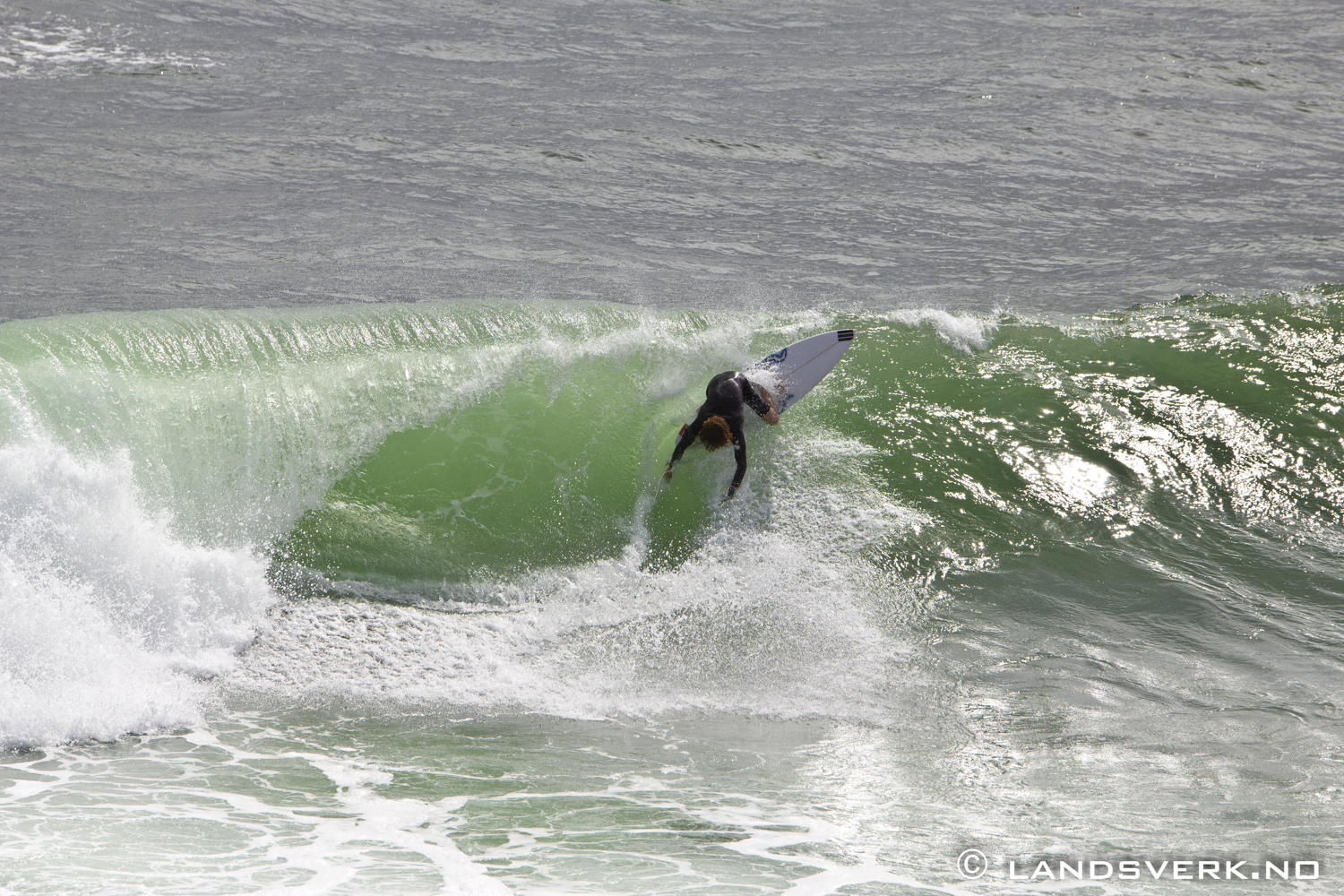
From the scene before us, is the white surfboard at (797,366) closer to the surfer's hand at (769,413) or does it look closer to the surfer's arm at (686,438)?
the surfer's hand at (769,413)

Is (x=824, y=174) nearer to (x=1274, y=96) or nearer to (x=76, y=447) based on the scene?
(x=1274, y=96)

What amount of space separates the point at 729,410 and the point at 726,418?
82 millimetres

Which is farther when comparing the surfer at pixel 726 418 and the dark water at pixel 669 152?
the dark water at pixel 669 152

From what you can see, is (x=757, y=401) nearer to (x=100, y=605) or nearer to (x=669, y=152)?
(x=100, y=605)

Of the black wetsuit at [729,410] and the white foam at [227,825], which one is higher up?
the black wetsuit at [729,410]

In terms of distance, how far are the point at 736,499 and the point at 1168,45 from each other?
14.5m

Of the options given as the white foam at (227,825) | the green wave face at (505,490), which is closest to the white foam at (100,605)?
the white foam at (227,825)

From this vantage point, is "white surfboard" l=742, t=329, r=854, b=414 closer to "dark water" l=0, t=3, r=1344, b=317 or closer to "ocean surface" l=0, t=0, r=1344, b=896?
"ocean surface" l=0, t=0, r=1344, b=896

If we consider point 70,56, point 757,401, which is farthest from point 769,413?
point 70,56

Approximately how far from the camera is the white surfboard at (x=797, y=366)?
8773 mm

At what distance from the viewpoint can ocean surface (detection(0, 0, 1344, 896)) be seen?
196 inches

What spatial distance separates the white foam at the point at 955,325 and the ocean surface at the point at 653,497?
2.9 inches

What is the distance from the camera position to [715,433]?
790 centimetres

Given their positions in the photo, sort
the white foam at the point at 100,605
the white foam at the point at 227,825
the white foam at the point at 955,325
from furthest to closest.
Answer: the white foam at the point at 955,325
the white foam at the point at 100,605
the white foam at the point at 227,825
